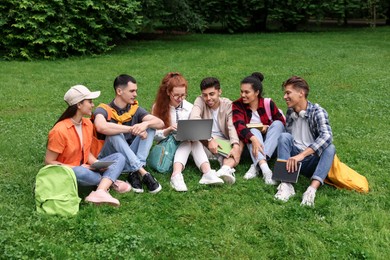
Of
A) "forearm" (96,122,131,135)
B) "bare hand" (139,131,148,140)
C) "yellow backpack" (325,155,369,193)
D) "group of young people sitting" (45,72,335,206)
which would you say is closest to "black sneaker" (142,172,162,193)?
"group of young people sitting" (45,72,335,206)

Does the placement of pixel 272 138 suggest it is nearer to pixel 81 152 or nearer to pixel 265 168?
pixel 265 168

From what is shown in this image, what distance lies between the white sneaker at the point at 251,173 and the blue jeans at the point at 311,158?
0.43 meters

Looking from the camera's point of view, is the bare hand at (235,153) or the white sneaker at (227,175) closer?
the white sneaker at (227,175)

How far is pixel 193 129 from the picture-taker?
5309 millimetres

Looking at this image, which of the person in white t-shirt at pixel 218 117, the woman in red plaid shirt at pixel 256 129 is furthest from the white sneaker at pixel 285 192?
the person in white t-shirt at pixel 218 117

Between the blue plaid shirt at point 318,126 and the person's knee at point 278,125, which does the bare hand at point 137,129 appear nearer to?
the person's knee at point 278,125

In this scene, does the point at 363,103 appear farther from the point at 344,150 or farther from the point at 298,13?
the point at 298,13

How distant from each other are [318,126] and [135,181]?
6.52 feet

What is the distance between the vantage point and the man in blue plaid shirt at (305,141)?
4.82 meters

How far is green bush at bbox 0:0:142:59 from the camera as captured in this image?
44.4 feet

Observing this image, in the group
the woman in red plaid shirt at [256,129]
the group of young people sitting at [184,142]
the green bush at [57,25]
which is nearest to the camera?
the group of young people sitting at [184,142]

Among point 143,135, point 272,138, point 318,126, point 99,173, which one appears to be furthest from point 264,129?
point 99,173

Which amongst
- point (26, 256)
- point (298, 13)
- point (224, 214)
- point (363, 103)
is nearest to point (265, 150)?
point (224, 214)

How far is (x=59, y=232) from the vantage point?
3.93 meters
